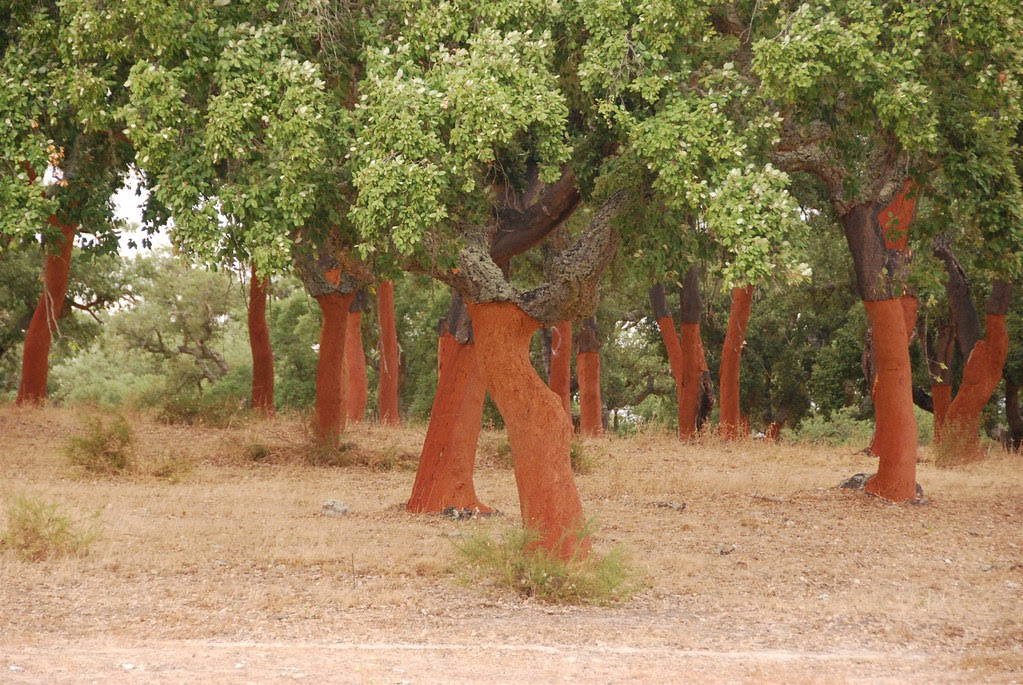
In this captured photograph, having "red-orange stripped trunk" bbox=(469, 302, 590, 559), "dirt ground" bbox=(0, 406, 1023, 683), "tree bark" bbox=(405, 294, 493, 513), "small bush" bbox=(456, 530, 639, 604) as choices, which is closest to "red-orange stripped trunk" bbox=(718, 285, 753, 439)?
"dirt ground" bbox=(0, 406, 1023, 683)

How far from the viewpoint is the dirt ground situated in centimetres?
684

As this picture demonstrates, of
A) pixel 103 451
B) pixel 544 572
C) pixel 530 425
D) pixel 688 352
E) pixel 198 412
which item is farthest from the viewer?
pixel 688 352

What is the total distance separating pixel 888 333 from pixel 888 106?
533 cm

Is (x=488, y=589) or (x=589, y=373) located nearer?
(x=488, y=589)

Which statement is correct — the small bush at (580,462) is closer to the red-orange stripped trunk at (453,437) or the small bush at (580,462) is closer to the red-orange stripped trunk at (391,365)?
the red-orange stripped trunk at (453,437)

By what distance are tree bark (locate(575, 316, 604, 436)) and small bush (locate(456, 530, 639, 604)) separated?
49.9 feet

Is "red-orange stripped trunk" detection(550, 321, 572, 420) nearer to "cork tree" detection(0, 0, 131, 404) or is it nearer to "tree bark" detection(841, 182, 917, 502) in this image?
"tree bark" detection(841, 182, 917, 502)

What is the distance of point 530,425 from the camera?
9.79 metres

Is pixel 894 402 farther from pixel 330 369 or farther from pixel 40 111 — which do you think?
pixel 40 111

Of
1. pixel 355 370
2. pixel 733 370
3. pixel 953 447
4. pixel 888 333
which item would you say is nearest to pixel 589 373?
pixel 733 370

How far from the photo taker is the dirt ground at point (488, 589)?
684 centimetres

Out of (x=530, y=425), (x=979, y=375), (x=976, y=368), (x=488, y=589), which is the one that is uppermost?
(x=976, y=368)

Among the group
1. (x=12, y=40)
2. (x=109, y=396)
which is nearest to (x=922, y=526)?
(x=12, y=40)

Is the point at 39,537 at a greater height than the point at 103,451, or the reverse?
the point at 103,451
